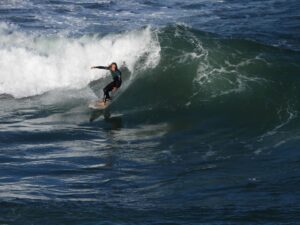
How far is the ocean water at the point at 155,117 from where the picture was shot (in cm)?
1114

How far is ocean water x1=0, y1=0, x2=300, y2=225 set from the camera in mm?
11141

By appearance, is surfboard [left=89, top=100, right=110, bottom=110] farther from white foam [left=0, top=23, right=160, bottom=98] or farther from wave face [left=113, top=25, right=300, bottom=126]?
white foam [left=0, top=23, right=160, bottom=98]

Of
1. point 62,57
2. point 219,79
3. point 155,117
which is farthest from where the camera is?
point 62,57

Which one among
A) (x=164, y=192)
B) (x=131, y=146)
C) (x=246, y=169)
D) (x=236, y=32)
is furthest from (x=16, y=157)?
(x=236, y=32)

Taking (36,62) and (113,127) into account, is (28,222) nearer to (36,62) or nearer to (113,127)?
(113,127)

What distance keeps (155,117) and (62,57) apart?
7.68 meters

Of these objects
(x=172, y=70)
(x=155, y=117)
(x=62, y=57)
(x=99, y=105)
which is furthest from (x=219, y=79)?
(x=62, y=57)

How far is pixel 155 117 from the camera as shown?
18.1m

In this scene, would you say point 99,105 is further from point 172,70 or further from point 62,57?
point 62,57

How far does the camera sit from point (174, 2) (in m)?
32.3

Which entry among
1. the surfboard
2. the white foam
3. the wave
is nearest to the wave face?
the wave

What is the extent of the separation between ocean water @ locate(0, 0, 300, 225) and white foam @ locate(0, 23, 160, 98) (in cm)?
6

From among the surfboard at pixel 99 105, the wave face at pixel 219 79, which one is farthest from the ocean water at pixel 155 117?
the surfboard at pixel 99 105

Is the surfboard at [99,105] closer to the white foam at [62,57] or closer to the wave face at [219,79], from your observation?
the wave face at [219,79]
